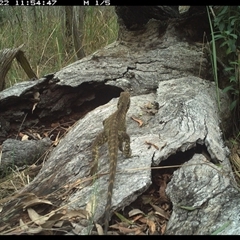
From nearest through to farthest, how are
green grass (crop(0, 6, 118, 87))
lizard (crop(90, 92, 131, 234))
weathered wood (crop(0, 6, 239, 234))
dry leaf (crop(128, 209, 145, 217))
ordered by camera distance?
dry leaf (crop(128, 209, 145, 217))
weathered wood (crop(0, 6, 239, 234))
lizard (crop(90, 92, 131, 234))
green grass (crop(0, 6, 118, 87))

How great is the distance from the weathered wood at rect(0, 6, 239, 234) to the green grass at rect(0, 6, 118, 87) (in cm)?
214

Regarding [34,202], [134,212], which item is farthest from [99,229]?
[34,202]

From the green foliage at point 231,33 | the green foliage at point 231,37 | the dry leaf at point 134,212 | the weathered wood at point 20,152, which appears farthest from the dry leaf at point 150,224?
the green foliage at point 231,33

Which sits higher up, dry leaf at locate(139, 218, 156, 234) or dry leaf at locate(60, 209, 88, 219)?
dry leaf at locate(60, 209, 88, 219)

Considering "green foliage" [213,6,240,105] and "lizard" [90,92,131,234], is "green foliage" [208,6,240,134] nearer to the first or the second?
"green foliage" [213,6,240,105]

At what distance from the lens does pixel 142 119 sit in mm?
4305

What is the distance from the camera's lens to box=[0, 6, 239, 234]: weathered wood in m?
3.22

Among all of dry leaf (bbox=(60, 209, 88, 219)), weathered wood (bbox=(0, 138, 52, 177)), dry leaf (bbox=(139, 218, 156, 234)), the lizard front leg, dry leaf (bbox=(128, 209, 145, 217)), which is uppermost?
the lizard front leg

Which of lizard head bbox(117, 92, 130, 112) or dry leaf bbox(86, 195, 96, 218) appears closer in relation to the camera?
dry leaf bbox(86, 195, 96, 218)

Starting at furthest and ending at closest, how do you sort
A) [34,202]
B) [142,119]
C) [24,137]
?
[24,137] < [142,119] < [34,202]

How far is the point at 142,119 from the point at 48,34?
396cm

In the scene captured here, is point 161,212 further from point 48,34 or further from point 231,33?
point 48,34

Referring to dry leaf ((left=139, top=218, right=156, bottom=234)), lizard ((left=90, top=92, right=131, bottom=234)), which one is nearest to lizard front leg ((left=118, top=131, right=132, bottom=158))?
lizard ((left=90, top=92, right=131, bottom=234))

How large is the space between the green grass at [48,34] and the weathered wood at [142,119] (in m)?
2.14
